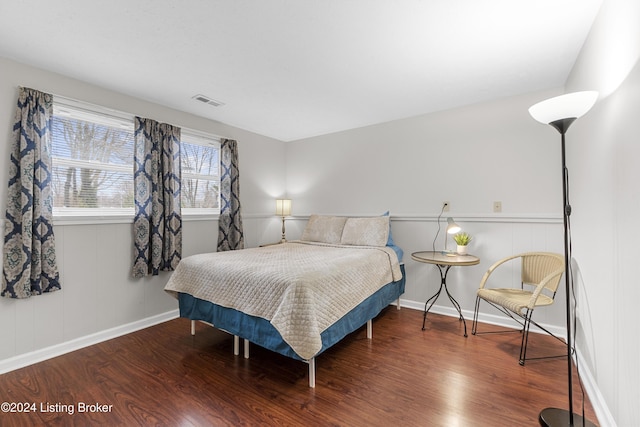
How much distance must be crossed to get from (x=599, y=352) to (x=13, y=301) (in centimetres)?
389

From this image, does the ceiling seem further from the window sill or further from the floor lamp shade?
the floor lamp shade

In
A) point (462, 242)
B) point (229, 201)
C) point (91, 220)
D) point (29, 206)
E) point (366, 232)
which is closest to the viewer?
point (29, 206)

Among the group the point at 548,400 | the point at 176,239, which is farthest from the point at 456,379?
the point at 176,239

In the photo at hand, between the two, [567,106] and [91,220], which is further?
[91,220]

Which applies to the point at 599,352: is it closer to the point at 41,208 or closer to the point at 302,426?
the point at 302,426

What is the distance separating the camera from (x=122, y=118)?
8.92 feet

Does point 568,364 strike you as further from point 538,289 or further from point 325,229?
point 325,229

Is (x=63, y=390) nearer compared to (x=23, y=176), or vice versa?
(x=63, y=390)

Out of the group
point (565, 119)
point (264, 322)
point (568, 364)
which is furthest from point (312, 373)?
point (565, 119)

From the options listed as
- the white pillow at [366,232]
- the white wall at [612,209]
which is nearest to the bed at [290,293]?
the white pillow at [366,232]

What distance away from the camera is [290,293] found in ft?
5.72

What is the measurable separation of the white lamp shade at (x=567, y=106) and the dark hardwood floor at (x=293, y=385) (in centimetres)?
160

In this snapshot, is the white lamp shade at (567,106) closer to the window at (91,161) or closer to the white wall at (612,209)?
the white wall at (612,209)

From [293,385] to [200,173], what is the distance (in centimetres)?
261
